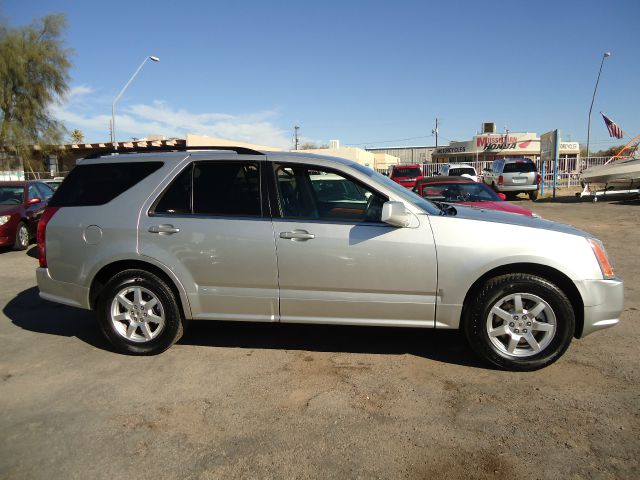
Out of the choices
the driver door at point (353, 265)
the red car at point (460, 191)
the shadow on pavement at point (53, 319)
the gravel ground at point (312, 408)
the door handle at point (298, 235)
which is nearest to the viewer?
the gravel ground at point (312, 408)

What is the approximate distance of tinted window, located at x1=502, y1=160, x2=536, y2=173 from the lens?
72.0 ft

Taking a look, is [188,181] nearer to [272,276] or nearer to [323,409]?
[272,276]

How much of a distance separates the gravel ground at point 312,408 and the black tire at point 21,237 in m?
5.98

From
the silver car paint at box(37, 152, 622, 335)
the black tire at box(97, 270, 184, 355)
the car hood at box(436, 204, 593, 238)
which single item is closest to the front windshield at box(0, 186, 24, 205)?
the silver car paint at box(37, 152, 622, 335)

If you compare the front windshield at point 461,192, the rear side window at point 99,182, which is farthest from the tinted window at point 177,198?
the front windshield at point 461,192

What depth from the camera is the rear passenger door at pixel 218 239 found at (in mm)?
4066

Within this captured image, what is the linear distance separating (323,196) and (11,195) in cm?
933

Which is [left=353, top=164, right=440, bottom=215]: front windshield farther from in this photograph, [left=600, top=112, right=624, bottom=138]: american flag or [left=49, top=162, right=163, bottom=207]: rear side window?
[left=600, top=112, right=624, bottom=138]: american flag

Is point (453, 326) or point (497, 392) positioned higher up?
point (453, 326)

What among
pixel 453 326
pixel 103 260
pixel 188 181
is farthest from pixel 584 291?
pixel 103 260

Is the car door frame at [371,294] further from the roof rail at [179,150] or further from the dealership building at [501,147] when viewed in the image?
the dealership building at [501,147]

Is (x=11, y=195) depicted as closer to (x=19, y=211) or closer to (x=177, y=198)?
(x=19, y=211)

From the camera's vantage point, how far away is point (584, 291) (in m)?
3.76

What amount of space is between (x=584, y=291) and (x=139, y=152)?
4.11 metres
